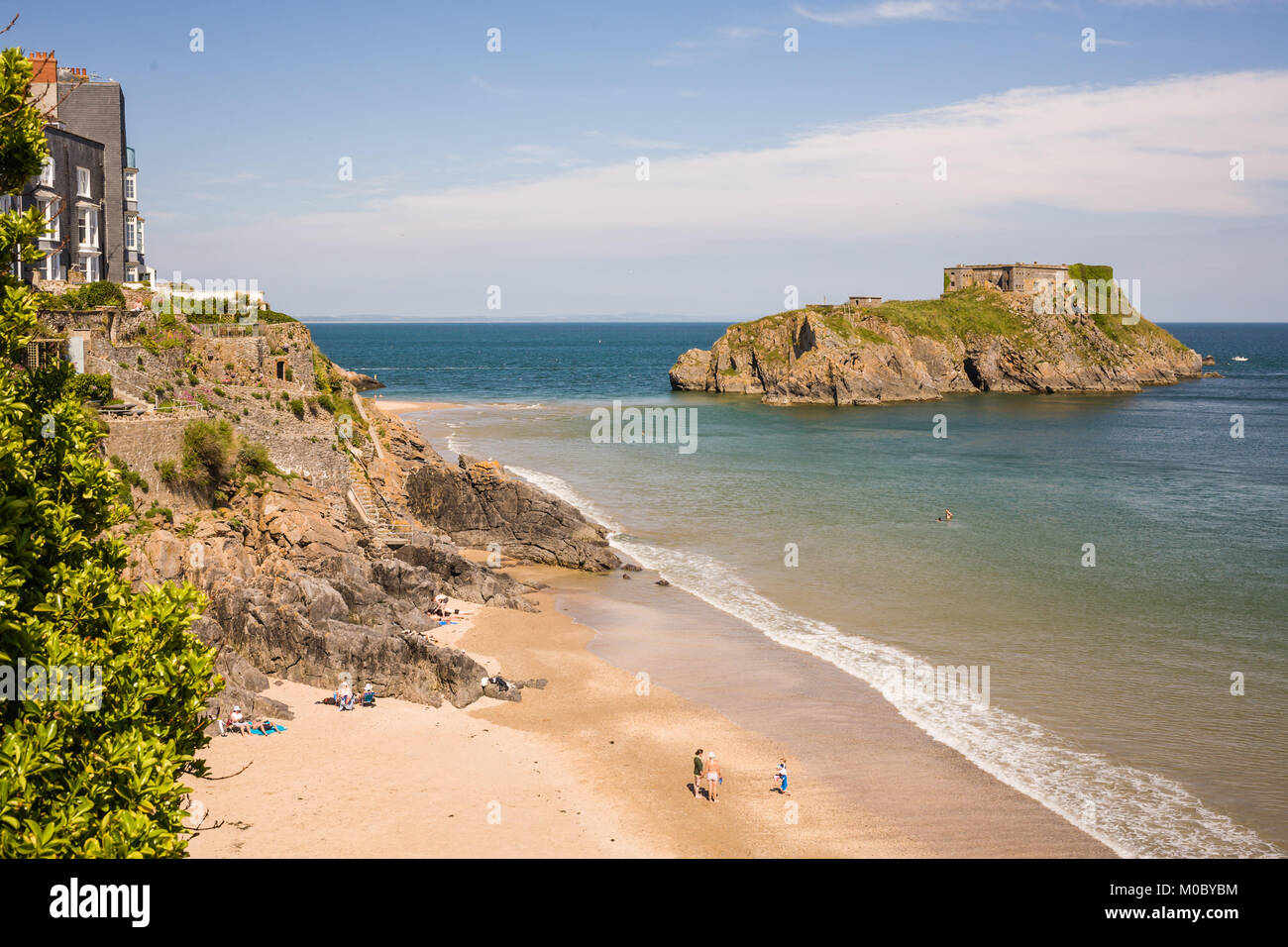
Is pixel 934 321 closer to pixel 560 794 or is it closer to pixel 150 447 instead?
pixel 150 447

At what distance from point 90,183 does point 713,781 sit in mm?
43132

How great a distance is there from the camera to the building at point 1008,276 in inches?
5782

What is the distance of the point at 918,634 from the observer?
31203mm

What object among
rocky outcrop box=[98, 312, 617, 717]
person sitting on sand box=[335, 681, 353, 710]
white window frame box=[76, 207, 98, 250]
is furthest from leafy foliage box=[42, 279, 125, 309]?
person sitting on sand box=[335, 681, 353, 710]

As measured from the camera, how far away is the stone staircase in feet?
112

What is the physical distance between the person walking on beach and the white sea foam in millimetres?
6421

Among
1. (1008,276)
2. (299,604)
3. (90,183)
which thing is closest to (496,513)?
(299,604)

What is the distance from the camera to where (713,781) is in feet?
66.3

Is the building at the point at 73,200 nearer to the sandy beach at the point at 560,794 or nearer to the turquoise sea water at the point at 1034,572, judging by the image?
the turquoise sea water at the point at 1034,572

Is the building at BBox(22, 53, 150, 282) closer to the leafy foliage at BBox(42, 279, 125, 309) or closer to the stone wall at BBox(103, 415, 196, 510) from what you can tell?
the leafy foliage at BBox(42, 279, 125, 309)

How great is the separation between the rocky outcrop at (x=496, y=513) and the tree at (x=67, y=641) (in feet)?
98.3

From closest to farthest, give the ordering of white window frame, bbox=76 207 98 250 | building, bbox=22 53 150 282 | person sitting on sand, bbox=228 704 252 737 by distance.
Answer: person sitting on sand, bbox=228 704 252 737, building, bbox=22 53 150 282, white window frame, bbox=76 207 98 250
